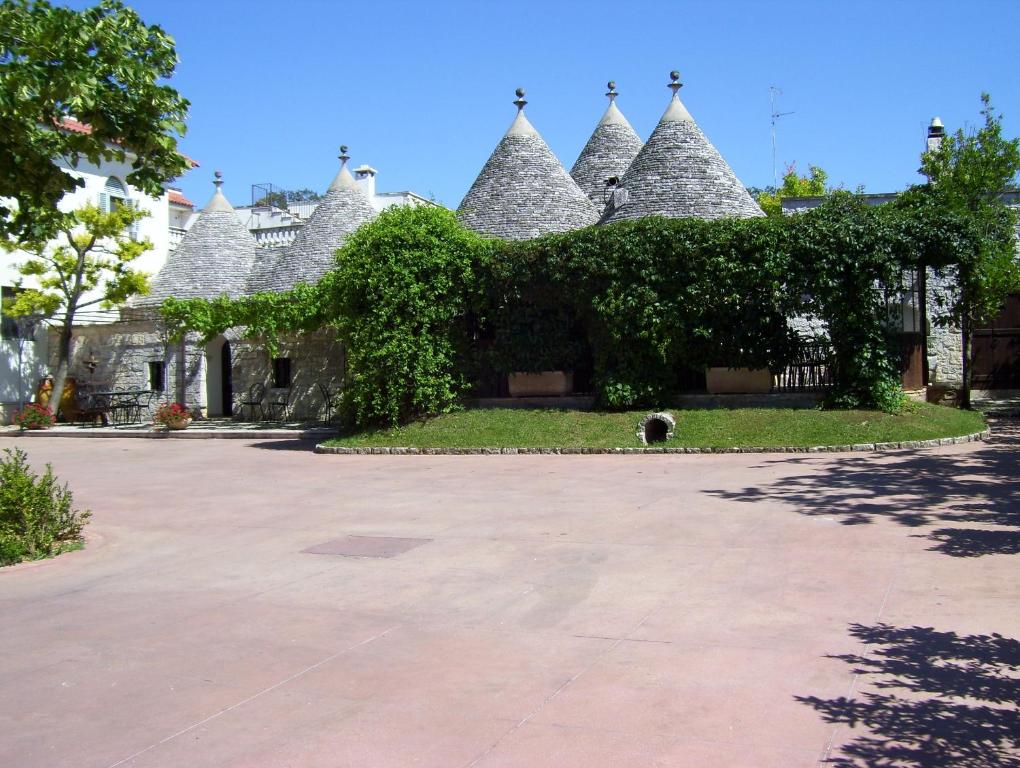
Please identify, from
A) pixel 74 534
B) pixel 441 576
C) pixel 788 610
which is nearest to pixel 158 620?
pixel 441 576

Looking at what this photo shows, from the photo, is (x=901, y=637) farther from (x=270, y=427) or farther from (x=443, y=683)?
(x=270, y=427)

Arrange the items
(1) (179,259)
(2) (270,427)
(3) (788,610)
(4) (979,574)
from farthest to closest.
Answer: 1. (1) (179,259)
2. (2) (270,427)
3. (4) (979,574)
4. (3) (788,610)

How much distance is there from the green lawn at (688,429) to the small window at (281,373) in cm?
759

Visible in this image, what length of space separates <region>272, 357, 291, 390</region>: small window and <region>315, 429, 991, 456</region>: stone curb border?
27.7 feet

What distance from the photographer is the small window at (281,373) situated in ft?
86.8

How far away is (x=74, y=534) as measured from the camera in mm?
8961

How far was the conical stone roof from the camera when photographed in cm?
2631

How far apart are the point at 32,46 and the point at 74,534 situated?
474 centimetres

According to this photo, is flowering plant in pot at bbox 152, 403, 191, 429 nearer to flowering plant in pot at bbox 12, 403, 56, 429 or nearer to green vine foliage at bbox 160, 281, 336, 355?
green vine foliage at bbox 160, 281, 336, 355

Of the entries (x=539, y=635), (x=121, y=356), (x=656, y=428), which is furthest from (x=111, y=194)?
(x=539, y=635)

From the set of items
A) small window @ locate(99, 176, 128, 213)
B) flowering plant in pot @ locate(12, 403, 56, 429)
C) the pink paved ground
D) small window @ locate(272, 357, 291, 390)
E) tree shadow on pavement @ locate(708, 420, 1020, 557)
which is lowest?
the pink paved ground

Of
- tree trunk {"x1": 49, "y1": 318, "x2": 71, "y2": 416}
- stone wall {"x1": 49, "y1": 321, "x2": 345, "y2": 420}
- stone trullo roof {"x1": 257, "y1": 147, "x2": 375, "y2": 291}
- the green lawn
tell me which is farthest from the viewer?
tree trunk {"x1": 49, "y1": 318, "x2": 71, "y2": 416}

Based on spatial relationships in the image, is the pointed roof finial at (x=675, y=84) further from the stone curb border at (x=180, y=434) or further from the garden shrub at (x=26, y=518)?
the garden shrub at (x=26, y=518)

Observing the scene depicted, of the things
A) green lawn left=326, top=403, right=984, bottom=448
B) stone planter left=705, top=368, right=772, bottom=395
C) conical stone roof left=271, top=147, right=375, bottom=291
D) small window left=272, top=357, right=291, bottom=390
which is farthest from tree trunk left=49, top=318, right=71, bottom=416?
stone planter left=705, top=368, right=772, bottom=395
